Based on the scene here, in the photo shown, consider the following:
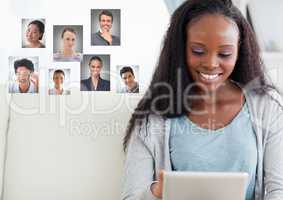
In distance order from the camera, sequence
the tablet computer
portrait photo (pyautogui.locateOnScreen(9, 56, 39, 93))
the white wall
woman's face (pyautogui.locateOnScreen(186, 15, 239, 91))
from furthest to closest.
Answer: portrait photo (pyautogui.locateOnScreen(9, 56, 39, 93)) < the white wall < woman's face (pyautogui.locateOnScreen(186, 15, 239, 91)) < the tablet computer

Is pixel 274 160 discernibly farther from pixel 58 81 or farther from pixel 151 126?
pixel 58 81

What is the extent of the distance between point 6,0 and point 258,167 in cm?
101

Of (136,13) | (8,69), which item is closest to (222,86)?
(136,13)

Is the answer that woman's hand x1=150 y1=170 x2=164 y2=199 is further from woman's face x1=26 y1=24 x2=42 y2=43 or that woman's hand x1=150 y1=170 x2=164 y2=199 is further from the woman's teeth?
woman's face x1=26 y1=24 x2=42 y2=43

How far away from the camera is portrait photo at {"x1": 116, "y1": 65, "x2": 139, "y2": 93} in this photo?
55.1 inches

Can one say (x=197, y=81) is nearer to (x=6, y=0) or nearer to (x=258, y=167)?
(x=258, y=167)

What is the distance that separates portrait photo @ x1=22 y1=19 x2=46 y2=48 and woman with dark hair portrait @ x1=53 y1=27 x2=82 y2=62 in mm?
64

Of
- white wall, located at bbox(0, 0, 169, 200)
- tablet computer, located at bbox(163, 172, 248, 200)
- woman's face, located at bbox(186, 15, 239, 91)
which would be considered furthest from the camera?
white wall, located at bbox(0, 0, 169, 200)

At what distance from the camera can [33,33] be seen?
4.63 feet

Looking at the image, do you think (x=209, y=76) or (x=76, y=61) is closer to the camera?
(x=209, y=76)

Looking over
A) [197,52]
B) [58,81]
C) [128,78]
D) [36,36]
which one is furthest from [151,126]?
[36,36]

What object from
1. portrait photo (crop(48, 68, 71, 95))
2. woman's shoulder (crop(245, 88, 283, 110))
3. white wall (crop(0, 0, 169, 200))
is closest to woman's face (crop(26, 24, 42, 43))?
portrait photo (crop(48, 68, 71, 95))

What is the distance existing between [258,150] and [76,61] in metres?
0.69

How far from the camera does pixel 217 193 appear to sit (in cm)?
83
